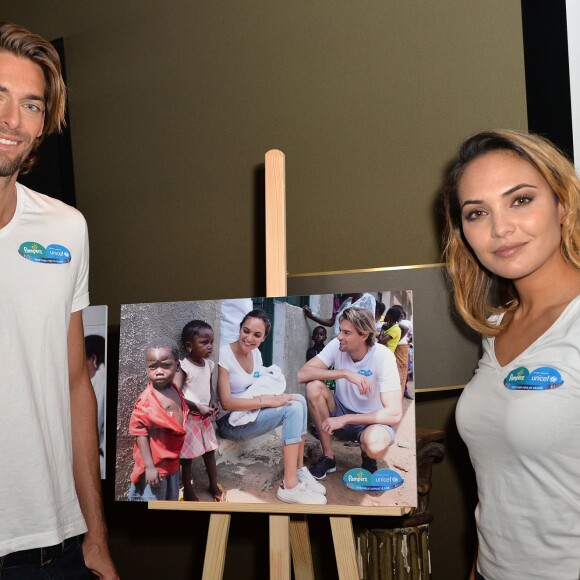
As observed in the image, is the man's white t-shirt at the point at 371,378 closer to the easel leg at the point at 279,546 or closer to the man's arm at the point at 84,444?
the easel leg at the point at 279,546

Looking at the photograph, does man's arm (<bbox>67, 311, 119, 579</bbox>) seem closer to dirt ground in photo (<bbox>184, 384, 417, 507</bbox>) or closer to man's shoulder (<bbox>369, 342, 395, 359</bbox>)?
dirt ground in photo (<bbox>184, 384, 417, 507</bbox>)

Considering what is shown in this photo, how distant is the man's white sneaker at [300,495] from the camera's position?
68.0 inches

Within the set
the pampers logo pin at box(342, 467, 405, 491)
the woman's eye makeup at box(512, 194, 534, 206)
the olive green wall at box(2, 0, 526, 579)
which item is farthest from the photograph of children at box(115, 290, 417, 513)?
the olive green wall at box(2, 0, 526, 579)

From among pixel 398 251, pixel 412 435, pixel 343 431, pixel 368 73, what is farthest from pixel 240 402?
pixel 368 73

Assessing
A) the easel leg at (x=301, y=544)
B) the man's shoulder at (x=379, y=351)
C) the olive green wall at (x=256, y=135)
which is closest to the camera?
the man's shoulder at (x=379, y=351)

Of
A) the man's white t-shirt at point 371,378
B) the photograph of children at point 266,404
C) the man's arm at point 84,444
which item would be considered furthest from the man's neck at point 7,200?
the man's white t-shirt at point 371,378

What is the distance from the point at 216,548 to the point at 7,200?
1.04 meters

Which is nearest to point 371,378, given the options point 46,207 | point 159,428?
point 159,428

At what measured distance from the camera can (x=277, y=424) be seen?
178 centimetres

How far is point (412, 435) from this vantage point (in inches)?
66.7

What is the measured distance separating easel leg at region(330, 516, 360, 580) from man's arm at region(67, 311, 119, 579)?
566mm

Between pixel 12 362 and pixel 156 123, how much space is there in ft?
5.81

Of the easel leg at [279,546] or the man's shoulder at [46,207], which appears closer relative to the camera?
the man's shoulder at [46,207]

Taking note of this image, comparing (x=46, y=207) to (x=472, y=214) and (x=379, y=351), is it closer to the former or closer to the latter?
(x=379, y=351)
